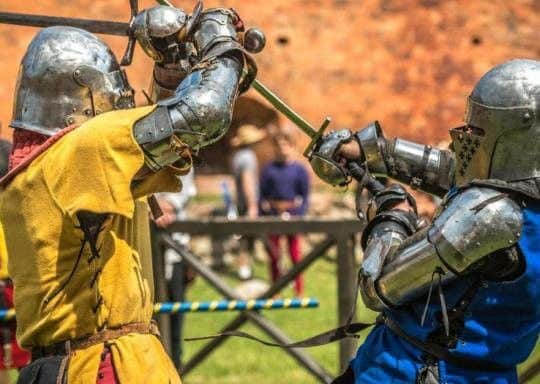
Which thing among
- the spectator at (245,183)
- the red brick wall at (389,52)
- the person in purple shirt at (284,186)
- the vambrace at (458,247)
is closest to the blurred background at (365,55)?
the red brick wall at (389,52)

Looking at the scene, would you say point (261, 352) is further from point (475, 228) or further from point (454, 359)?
point (475, 228)

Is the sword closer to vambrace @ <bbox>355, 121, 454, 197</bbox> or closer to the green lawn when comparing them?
Result: vambrace @ <bbox>355, 121, 454, 197</bbox>

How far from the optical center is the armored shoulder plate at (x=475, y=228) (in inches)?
128

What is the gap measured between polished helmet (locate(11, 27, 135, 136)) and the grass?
415cm

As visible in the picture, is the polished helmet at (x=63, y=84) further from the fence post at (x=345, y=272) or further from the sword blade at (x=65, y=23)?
the fence post at (x=345, y=272)

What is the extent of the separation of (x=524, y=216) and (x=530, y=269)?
0.15 m

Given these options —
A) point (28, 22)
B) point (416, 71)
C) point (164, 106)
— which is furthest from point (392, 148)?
point (416, 71)

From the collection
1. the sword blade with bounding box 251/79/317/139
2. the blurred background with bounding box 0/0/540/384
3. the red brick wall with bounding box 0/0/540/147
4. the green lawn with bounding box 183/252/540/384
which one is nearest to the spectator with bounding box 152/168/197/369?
the green lawn with bounding box 183/252/540/384

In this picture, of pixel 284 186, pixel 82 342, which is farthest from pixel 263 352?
pixel 82 342

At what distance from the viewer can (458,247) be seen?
3.25 meters

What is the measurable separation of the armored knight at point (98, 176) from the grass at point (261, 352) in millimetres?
4058

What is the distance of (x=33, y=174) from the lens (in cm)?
351

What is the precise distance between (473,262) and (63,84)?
1.40 metres

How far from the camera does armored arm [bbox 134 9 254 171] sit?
11.0 ft
